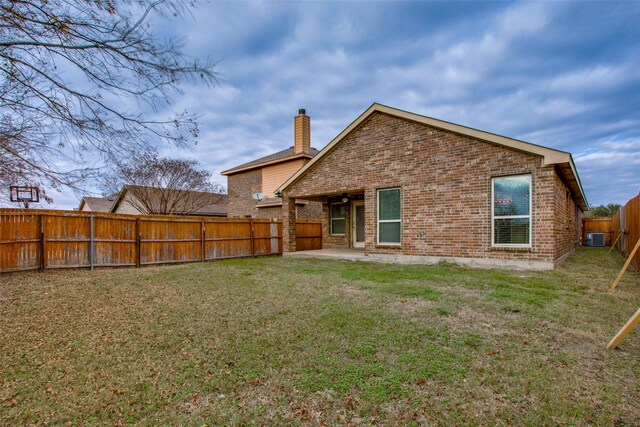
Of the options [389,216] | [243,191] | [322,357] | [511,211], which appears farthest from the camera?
[243,191]

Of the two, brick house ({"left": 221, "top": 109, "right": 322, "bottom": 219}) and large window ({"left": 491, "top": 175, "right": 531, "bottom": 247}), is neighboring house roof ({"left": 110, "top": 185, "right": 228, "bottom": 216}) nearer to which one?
brick house ({"left": 221, "top": 109, "right": 322, "bottom": 219})

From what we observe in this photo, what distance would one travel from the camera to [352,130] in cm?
1177

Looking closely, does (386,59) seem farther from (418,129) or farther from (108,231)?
(108,231)

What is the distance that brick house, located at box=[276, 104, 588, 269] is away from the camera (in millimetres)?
8453

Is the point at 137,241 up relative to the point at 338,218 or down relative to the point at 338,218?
down

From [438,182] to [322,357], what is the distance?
7758 mm

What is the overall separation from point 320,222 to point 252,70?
12220 millimetres

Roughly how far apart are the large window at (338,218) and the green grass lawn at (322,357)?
9.07 meters

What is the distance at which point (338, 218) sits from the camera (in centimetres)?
1570

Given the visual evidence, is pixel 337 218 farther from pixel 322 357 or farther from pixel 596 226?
pixel 596 226

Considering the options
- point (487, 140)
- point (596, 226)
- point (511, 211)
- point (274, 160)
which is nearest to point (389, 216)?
point (511, 211)

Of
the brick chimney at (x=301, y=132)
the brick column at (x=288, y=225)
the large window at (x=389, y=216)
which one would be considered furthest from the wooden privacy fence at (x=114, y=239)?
the brick chimney at (x=301, y=132)

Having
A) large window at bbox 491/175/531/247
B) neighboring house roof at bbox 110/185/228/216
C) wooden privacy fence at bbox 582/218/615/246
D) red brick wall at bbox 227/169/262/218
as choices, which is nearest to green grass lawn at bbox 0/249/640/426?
large window at bbox 491/175/531/247

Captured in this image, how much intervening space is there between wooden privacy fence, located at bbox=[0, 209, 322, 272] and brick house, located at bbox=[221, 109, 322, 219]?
6.16m
